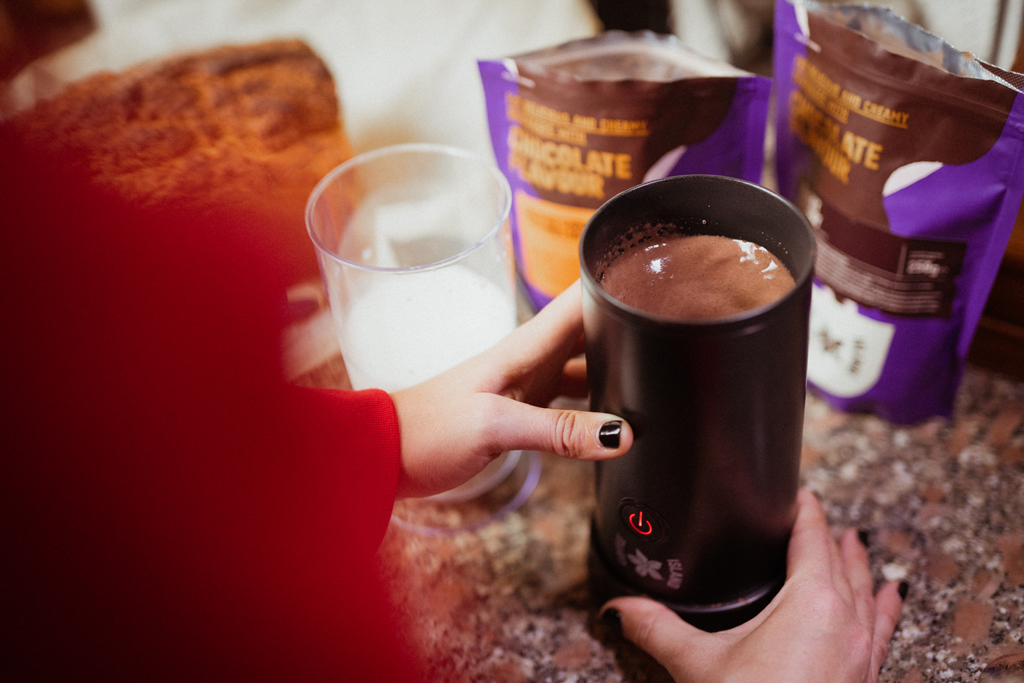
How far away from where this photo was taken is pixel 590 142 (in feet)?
2.13

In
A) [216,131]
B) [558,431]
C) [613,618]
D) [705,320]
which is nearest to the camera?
[705,320]

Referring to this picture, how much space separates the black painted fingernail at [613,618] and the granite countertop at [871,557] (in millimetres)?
16

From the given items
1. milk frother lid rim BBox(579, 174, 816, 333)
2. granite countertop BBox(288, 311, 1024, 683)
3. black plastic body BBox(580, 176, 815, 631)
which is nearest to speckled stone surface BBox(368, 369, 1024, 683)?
granite countertop BBox(288, 311, 1024, 683)

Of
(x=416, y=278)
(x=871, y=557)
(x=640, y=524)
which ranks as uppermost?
(x=416, y=278)

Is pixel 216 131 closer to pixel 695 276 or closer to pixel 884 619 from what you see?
pixel 695 276

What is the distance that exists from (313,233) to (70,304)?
239 mm

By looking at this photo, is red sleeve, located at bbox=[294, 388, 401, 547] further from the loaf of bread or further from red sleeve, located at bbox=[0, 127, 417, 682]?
the loaf of bread

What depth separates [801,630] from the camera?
508mm

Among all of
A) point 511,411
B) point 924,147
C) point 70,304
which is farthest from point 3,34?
point 924,147

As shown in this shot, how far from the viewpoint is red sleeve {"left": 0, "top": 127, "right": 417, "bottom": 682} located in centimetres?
38

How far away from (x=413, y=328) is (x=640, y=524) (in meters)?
0.25

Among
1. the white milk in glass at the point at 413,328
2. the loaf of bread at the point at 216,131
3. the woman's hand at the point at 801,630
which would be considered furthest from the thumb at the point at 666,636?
the loaf of bread at the point at 216,131

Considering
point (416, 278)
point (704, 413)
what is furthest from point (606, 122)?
point (704, 413)

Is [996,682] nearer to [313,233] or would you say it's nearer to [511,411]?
[511,411]
